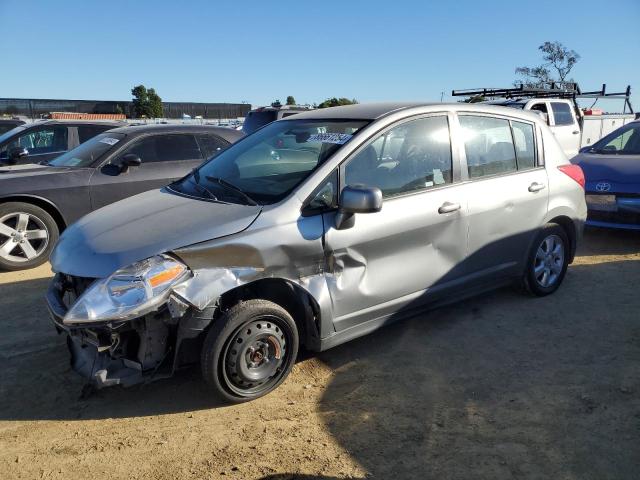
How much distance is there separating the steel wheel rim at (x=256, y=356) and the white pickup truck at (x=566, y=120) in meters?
9.89

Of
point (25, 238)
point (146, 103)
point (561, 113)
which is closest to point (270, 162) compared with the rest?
point (25, 238)

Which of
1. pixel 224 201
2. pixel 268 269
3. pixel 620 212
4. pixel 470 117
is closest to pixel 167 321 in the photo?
pixel 268 269

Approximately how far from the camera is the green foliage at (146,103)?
128 ft

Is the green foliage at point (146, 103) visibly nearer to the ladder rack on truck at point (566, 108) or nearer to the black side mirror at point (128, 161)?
the ladder rack on truck at point (566, 108)

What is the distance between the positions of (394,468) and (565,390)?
1.38 metres

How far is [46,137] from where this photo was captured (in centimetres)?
764

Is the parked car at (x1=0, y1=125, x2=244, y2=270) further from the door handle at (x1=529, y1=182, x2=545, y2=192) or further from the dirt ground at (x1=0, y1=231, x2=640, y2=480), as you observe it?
the door handle at (x1=529, y1=182, x2=545, y2=192)

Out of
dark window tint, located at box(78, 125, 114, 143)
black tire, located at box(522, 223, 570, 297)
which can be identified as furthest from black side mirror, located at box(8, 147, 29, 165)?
black tire, located at box(522, 223, 570, 297)

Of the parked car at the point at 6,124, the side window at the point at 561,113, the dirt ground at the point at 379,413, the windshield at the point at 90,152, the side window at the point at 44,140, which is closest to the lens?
the dirt ground at the point at 379,413

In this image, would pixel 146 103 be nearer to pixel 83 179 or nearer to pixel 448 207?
pixel 83 179

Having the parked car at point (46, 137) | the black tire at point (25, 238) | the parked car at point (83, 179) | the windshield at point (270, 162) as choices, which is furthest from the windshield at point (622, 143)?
the black tire at point (25, 238)

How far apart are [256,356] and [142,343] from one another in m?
0.67

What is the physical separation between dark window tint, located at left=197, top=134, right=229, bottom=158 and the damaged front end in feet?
13.1

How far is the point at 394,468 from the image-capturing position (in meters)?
2.58
